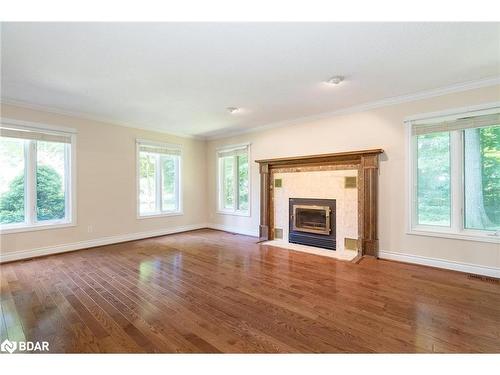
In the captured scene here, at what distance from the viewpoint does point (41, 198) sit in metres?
4.17

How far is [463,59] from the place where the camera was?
265cm

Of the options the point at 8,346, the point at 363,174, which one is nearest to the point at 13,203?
the point at 8,346

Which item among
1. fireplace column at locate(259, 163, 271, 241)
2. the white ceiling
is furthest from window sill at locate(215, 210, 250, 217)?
the white ceiling

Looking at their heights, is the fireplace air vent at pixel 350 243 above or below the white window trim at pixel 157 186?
below

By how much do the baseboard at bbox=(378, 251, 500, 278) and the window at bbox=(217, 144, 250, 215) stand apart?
3.12 meters

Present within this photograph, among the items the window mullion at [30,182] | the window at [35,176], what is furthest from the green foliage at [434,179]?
the window mullion at [30,182]

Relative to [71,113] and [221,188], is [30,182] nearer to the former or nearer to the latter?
[71,113]

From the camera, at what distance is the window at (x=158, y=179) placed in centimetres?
554

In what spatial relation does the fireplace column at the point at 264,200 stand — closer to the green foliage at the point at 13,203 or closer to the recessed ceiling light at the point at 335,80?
the recessed ceiling light at the point at 335,80

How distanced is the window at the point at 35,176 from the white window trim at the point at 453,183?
5743 millimetres

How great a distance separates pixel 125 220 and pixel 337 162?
14.8 ft

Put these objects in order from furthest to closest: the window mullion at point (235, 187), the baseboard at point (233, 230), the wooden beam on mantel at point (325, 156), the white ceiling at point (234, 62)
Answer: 1. the window mullion at point (235, 187)
2. the baseboard at point (233, 230)
3. the wooden beam on mantel at point (325, 156)
4. the white ceiling at point (234, 62)

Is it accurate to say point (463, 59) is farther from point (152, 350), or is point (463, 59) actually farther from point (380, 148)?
point (152, 350)

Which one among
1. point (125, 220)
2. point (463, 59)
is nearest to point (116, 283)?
point (125, 220)
